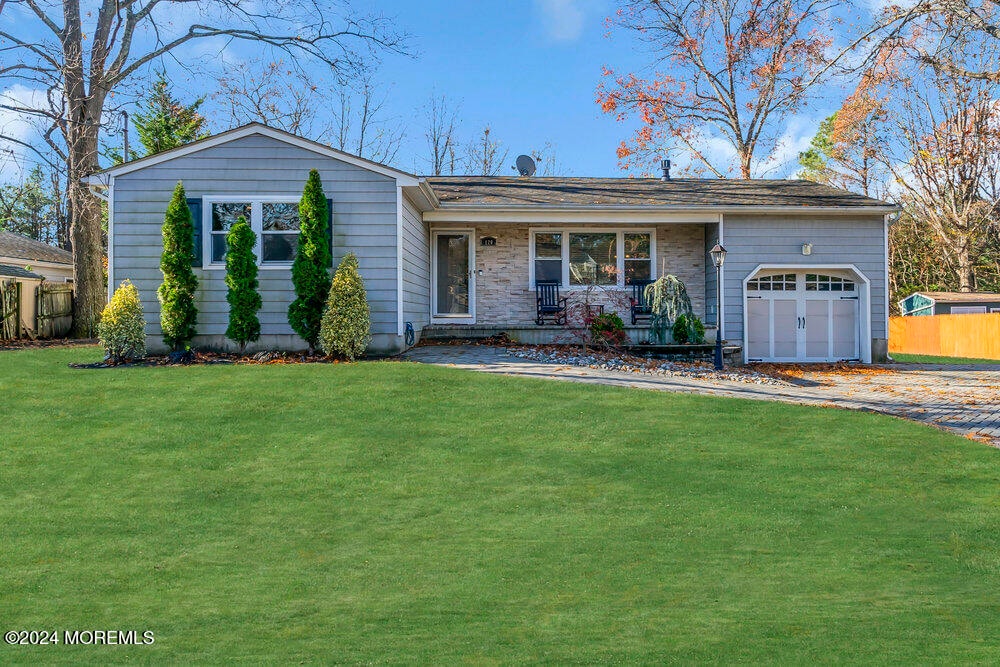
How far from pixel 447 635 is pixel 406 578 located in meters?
0.84

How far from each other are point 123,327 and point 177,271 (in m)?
1.19

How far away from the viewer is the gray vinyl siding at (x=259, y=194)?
12711 mm

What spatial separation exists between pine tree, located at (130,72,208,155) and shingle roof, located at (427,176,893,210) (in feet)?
45.2

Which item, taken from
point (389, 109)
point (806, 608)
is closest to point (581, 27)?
point (389, 109)

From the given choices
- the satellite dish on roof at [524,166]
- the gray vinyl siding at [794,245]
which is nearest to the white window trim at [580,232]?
the gray vinyl siding at [794,245]

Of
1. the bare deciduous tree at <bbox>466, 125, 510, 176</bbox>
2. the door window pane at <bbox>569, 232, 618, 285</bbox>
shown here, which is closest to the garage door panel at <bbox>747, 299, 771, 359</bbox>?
the door window pane at <bbox>569, 232, 618, 285</bbox>

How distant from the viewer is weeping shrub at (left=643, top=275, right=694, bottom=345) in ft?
49.5

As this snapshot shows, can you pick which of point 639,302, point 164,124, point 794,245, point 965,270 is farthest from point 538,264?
point 965,270

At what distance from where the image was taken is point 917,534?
18.1 ft

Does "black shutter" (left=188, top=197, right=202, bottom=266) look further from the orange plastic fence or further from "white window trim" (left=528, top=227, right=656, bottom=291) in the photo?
the orange plastic fence

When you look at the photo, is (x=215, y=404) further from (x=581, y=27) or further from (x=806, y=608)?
(x=581, y=27)

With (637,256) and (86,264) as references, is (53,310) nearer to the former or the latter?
(86,264)

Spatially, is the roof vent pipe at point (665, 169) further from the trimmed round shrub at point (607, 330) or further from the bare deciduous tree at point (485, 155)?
the bare deciduous tree at point (485, 155)

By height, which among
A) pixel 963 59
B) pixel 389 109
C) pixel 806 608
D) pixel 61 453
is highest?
pixel 389 109
